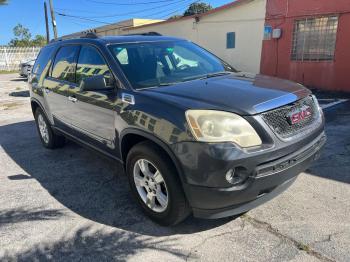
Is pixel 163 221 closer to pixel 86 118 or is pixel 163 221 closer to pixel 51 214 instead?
pixel 51 214

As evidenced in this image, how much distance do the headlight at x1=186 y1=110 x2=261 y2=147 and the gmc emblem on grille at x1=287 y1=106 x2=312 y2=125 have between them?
0.44m

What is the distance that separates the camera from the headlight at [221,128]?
268 centimetres

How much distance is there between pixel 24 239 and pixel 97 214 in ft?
2.43

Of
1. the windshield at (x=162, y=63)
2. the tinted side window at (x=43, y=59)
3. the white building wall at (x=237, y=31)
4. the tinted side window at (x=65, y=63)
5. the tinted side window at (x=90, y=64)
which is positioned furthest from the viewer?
the white building wall at (x=237, y=31)

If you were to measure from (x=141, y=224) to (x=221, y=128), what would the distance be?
138 cm

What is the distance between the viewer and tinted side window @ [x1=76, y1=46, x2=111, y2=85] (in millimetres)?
3864

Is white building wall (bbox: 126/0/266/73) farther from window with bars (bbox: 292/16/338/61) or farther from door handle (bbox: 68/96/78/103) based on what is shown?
door handle (bbox: 68/96/78/103)

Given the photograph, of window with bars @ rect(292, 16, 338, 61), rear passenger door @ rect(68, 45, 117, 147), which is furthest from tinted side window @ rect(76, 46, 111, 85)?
window with bars @ rect(292, 16, 338, 61)

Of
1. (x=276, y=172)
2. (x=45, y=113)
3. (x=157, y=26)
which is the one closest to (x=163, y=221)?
(x=276, y=172)

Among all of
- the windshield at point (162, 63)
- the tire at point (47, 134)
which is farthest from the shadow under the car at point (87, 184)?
the windshield at point (162, 63)

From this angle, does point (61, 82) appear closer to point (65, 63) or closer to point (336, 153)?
point (65, 63)

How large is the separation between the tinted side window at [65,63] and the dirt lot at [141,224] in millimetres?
1376

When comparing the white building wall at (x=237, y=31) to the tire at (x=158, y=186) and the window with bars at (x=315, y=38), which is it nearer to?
the window with bars at (x=315, y=38)

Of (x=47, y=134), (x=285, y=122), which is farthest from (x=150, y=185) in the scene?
(x=47, y=134)
